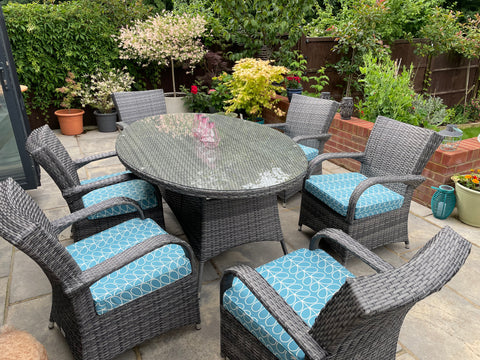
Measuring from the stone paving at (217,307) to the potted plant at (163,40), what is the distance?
124 inches

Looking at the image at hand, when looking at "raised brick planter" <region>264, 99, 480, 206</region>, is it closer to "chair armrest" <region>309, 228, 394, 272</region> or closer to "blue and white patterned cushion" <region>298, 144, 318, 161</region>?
"blue and white patterned cushion" <region>298, 144, 318, 161</region>

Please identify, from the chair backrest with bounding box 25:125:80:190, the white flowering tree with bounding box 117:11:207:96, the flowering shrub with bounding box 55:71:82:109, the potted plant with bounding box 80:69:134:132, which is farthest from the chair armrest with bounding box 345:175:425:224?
the flowering shrub with bounding box 55:71:82:109

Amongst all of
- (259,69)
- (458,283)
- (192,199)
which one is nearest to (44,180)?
(192,199)

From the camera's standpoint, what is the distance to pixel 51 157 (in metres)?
2.04

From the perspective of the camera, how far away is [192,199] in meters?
2.24

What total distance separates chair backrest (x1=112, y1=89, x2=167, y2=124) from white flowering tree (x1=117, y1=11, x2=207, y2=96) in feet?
6.04

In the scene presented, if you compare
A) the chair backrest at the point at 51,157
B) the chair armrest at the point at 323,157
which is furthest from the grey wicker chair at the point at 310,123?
the chair backrest at the point at 51,157

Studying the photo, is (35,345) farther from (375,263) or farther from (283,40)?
(283,40)

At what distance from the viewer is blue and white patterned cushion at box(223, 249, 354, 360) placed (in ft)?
4.47

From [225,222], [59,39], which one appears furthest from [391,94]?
[59,39]

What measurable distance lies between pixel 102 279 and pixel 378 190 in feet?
6.30

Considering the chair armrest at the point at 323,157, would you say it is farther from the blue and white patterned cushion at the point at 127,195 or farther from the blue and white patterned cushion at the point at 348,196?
the blue and white patterned cushion at the point at 127,195

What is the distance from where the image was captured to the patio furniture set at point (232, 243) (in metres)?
1.13

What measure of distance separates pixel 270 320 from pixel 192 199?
1032 millimetres
